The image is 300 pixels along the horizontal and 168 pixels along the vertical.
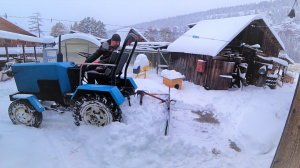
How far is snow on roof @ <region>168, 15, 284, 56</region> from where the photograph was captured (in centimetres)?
1090

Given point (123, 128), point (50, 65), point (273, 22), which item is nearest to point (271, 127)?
point (123, 128)

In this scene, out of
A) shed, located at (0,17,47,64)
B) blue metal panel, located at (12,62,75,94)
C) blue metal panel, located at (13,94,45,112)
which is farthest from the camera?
shed, located at (0,17,47,64)

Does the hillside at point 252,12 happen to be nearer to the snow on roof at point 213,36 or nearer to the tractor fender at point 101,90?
the snow on roof at point 213,36

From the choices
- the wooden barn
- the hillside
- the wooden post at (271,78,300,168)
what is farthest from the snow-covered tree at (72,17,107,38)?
the wooden post at (271,78,300,168)

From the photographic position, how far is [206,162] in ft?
11.4

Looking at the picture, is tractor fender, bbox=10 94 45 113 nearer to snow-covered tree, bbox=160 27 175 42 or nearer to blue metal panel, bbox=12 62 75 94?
blue metal panel, bbox=12 62 75 94

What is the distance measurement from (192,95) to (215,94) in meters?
1.19

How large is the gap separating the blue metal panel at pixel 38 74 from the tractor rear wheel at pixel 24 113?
1.36ft

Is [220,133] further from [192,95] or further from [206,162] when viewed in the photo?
[192,95]

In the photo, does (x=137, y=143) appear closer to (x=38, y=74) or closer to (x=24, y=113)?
(x=24, y=113)

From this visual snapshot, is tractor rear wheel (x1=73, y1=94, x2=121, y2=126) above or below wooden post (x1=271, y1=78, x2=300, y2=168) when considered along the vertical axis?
below

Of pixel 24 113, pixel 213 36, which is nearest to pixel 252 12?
pixel 213 36

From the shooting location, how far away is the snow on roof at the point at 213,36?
1090cm

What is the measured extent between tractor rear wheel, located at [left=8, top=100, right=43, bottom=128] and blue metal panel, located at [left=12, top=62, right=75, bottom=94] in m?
0.42
